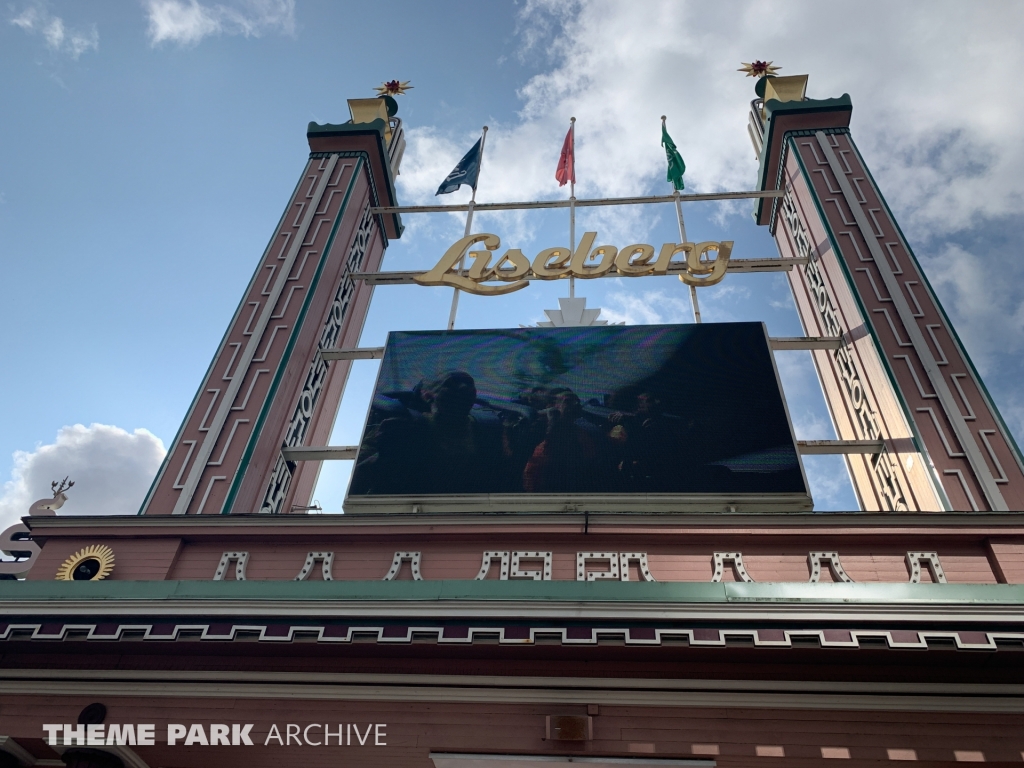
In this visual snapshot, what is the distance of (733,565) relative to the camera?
33.4 ft

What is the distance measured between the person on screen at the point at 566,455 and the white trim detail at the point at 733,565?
2339 mm

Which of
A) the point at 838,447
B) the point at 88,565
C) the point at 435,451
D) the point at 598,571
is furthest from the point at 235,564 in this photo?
the point at 838,447

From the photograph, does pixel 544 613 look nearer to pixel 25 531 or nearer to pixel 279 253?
pixel 25 531

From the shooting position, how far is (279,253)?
58.6 ft

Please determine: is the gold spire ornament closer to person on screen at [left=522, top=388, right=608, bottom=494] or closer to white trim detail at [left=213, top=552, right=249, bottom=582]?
white trim detail at [left=213, top=552, right=249, bottom=582]

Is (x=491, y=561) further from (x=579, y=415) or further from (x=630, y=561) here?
(x=579, y=415)

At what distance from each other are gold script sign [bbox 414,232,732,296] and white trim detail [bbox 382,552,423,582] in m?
8.57

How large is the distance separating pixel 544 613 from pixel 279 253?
12565 mm

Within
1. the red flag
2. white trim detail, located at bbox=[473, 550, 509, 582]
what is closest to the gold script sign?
the red flag

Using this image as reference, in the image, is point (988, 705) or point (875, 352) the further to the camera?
point (875, 352)

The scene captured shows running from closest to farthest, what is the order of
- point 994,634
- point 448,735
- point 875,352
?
point 994,634 < point 448,735 < point 875,352

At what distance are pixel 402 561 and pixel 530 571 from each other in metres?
1.84

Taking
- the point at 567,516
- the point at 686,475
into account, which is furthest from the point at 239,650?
the point at 686,475

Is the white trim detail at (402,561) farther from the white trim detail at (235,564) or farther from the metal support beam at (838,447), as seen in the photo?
the metal support beam at (838,447)
